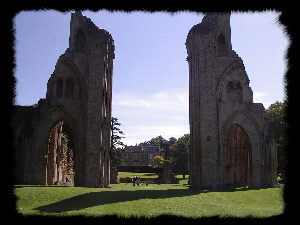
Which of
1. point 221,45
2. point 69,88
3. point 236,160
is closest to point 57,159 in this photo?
point 69,88

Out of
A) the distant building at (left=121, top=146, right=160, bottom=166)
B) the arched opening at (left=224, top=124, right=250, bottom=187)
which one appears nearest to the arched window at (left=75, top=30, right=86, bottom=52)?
the arched opening at (left=224, top=124, right=250, bottom=187)

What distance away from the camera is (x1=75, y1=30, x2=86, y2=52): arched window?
25.4 meters

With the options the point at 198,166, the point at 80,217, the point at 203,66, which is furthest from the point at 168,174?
the point at 80,217

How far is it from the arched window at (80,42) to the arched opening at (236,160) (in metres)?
14.8

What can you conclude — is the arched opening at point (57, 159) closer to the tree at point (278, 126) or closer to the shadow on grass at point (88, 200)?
the shadow on grass at point (88, 200)

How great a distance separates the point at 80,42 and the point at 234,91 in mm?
13224

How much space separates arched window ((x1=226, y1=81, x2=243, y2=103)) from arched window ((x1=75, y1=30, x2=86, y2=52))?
40.0 feet

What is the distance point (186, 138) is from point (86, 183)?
4987 cm

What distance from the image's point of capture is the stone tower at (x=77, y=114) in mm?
23125

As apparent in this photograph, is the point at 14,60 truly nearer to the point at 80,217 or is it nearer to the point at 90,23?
the point at 80,217

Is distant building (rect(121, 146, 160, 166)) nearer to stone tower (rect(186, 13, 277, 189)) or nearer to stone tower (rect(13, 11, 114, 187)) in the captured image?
stone tower (rect(13, 11, 114, 187))

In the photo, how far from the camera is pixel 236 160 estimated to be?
2933 cm

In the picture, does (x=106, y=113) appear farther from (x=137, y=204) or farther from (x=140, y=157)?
(x=140, y=157)

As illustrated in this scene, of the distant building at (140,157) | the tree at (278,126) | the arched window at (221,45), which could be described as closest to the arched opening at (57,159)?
the arched window at (221,45)
